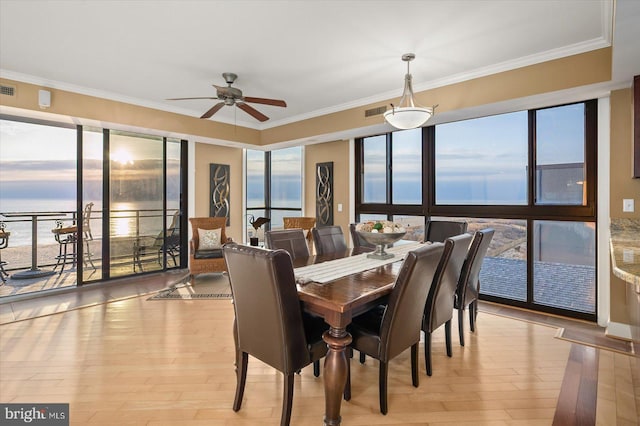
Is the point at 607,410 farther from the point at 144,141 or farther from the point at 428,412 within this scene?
the point at 144,141

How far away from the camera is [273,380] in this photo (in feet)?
7.43

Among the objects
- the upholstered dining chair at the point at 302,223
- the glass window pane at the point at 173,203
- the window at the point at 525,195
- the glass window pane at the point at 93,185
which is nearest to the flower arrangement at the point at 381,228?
the window at the point at 525,195

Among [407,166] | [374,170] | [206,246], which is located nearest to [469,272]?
[407,166]

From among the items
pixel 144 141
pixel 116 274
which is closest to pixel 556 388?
pixel 116 274

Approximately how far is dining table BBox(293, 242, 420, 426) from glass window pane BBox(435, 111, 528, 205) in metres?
2.52

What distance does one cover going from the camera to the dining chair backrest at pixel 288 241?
277cm

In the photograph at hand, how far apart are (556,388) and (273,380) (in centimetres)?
191

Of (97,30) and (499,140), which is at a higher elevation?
(97,30)

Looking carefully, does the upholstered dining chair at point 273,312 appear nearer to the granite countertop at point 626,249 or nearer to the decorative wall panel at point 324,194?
the granite countertop at point 626,249

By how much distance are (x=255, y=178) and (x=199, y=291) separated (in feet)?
→ 9.92

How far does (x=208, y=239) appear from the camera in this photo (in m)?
5.03

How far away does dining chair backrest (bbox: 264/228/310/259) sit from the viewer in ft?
9.08

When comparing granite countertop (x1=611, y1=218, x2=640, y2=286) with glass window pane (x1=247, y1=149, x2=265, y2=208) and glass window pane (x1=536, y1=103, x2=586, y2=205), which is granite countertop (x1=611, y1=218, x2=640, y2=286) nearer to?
glass window pane (x1=536, y1=103, x2=586, y2=205)

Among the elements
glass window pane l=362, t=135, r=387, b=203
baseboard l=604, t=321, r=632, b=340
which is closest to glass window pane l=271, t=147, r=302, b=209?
glass window pane l=362, t=135, r=387, b=203
